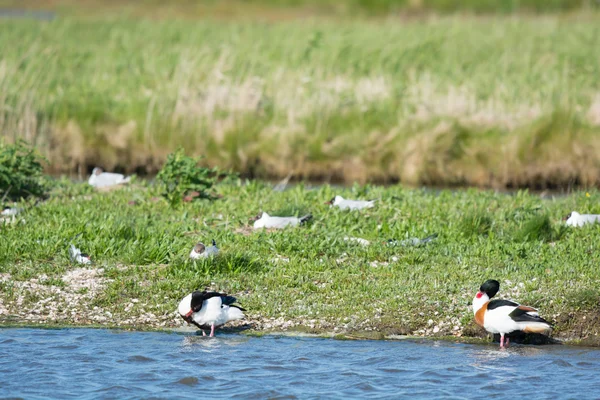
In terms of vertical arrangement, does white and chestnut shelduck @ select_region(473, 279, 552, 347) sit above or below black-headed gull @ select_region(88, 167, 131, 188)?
below

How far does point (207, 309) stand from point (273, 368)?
0.95 m

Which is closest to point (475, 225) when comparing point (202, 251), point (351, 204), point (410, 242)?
point (410, 242)

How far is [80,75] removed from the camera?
2128 centimetres

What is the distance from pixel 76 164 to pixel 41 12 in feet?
83.4

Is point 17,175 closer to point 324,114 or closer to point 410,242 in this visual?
point 410,242

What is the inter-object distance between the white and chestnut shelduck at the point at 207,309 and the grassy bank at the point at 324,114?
9.16 metres

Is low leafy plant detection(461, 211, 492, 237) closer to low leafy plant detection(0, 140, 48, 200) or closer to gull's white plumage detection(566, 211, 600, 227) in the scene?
gull's white plumage detection(566, 211, 600, 227)

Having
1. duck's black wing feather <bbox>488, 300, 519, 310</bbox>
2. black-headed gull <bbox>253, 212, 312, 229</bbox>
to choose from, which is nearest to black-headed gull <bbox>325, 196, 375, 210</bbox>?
black-headed gull <bbox>253, 212, 312, 229</bbox>

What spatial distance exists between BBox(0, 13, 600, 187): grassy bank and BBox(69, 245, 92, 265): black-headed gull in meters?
7.51

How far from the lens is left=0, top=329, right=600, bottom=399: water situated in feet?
24.2

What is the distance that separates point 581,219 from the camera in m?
11.3

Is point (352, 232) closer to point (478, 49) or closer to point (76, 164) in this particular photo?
point (76, 164)

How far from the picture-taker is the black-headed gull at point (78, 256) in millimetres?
9859

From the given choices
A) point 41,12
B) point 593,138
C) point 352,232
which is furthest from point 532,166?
point 41,12
